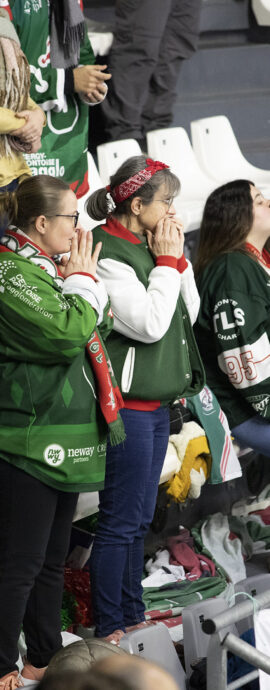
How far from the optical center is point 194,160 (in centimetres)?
533

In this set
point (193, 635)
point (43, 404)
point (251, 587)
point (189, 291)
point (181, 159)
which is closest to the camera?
point (43, 404)

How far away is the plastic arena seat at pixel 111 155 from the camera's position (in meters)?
4.68

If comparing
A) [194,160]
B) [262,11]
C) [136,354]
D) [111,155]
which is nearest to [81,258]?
[136,354]

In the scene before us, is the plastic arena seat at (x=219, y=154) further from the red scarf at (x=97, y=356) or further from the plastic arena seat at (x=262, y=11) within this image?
the red scarf at (x=97, y=356)

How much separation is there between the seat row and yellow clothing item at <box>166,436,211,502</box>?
1238 mm

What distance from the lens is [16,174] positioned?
290 centimetres

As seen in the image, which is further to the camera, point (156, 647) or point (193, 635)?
point (193, 635)

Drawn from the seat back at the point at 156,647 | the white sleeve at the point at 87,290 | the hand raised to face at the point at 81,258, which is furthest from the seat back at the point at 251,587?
the hand raised to face at the point at 81,258

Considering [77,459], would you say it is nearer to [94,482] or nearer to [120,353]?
[94,482]

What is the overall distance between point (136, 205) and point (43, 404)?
2.55 ft

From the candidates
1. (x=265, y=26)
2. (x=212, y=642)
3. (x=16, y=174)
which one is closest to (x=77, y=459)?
(x=212, y=642)

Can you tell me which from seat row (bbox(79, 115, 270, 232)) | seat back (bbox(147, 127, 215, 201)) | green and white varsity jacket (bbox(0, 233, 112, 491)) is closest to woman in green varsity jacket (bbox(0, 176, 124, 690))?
green and white varsity jacket (bbox(0, 233, 112, 491))

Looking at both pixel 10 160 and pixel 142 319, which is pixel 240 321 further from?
pixel 10 160

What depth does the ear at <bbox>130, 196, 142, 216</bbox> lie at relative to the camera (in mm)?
2910
